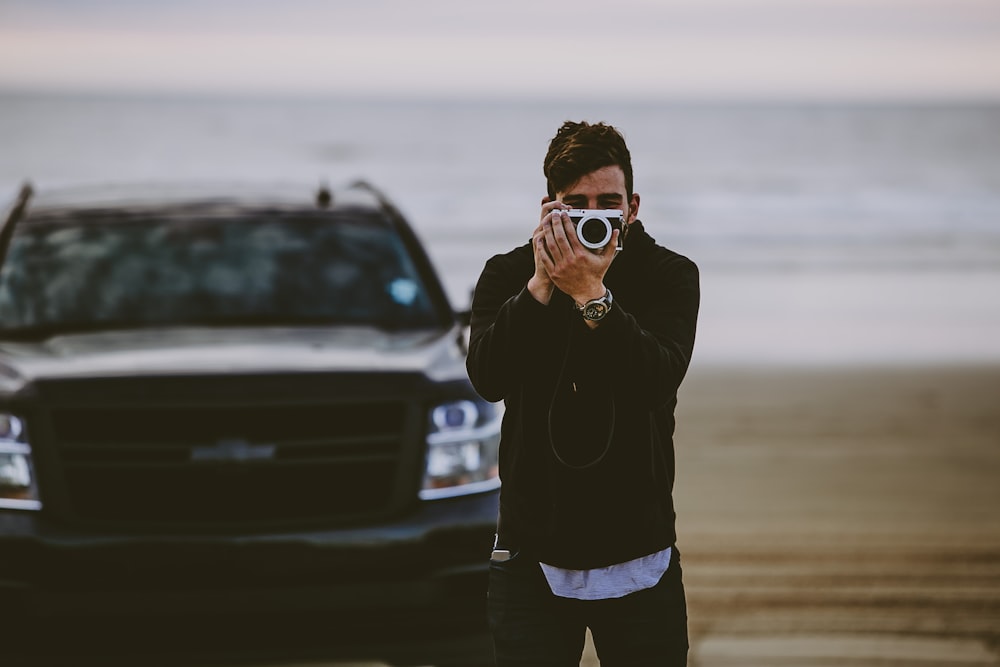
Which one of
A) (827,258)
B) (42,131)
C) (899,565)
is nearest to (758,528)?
(899,565)

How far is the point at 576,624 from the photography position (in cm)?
268

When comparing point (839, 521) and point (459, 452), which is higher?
point (459, 452)

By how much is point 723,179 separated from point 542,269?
44519 millimetres

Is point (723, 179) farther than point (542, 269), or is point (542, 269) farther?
point (723, 179)

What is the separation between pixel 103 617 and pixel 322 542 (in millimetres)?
634

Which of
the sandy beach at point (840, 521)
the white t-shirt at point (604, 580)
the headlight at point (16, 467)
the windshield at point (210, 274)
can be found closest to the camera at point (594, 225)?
the white t-shirt at point (604, 580)

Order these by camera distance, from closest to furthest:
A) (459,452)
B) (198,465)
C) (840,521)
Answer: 1. (198,465)
2. (459,452)
3. (840,521)

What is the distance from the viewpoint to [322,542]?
13.3 feet

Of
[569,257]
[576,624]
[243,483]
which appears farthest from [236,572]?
[569,257]

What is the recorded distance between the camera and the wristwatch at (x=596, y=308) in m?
2.43

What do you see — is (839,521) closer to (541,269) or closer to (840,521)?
(840,521)

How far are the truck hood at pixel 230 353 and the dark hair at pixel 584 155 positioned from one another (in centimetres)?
189

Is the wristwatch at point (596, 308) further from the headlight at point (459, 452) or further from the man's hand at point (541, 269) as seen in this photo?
the headlight at point (459, 452)

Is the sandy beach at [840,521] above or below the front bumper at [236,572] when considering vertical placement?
below
